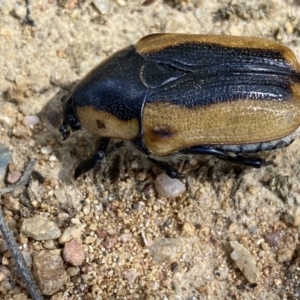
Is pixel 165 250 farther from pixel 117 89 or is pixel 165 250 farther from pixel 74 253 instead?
pixel 117 89

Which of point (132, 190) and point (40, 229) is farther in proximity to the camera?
point (132, 190)

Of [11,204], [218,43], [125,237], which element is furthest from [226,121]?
[11,204]

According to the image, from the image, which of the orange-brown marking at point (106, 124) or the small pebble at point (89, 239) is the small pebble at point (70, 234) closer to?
Answer: the small pebble at point (89, 239)

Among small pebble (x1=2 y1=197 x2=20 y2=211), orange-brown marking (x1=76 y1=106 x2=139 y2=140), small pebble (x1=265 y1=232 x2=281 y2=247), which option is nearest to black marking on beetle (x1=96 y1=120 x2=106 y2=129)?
orange-brown marking (x1=76 y1=106 x2=139 y2=140)

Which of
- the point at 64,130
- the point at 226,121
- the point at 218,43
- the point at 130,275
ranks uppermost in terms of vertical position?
the point at 218,43

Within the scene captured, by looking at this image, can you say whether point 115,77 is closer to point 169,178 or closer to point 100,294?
point 169,178

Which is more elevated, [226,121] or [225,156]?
[226,121]

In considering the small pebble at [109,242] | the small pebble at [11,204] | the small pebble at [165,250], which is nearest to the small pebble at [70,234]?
the small pebble at [109,242]
